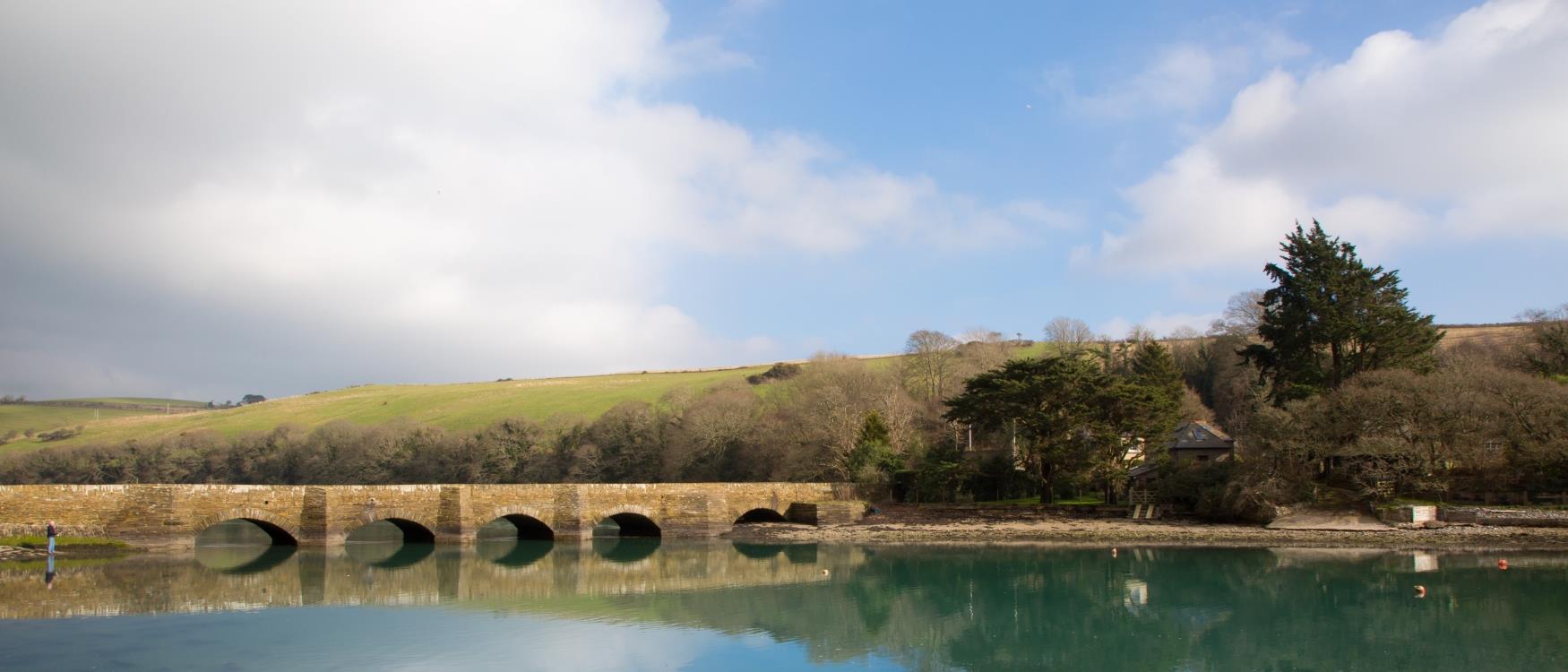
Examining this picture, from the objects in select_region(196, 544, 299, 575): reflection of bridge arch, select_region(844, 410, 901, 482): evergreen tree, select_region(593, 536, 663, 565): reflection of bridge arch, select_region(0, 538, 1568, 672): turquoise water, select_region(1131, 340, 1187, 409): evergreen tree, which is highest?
select_region(1131, 340, 1187, 409): evergreen tree

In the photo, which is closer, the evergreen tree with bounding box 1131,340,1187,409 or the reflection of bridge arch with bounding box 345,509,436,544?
the reflection of bridge arch with bounding box 345,509,436,544

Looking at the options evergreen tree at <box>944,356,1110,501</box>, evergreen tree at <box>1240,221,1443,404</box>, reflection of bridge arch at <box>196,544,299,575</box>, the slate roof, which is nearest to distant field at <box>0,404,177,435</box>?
reflection of bridge arch at <box>196,544,299,575</box>

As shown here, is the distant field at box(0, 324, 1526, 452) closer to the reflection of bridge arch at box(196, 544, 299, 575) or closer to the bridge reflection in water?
the reflection of bridge arch at box(196, 544, 299, 575)

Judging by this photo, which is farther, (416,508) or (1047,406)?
(1047,406)

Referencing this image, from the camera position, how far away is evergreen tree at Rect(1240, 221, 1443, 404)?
→ 38.9 m

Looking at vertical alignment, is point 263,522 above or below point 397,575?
above

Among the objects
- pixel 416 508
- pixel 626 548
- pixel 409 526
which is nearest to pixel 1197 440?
pixel 626 548

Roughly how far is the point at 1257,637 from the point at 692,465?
46.3 meters

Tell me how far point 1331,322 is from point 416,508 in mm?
37011

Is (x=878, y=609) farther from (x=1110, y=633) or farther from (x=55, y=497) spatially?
(x=55, y=497)

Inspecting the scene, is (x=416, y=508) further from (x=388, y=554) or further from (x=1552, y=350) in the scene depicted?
(x=1552, y=350)

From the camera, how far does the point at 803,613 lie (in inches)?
871

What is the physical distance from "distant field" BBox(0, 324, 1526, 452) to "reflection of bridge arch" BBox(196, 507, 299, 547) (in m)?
39.7

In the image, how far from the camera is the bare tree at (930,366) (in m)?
64.1
